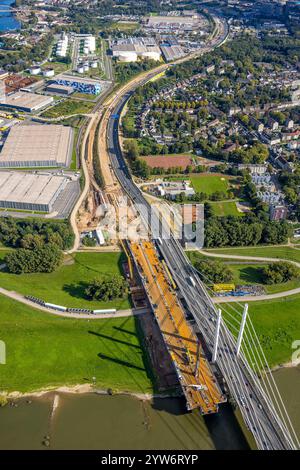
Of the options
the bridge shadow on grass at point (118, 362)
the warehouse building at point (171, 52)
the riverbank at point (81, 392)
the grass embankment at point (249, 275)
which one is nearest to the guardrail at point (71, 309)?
the bridge shadow on grass at point (118, 362)

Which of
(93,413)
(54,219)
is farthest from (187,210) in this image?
(93,413)

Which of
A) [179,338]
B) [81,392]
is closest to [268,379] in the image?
[179,338]

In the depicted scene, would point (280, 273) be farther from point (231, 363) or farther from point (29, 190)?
point (29, 190)

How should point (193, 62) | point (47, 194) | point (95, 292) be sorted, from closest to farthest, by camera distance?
point (95, 292) → point (47, 194) → point (193, 62)

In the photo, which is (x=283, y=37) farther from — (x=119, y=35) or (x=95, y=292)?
(x=95, y=292)

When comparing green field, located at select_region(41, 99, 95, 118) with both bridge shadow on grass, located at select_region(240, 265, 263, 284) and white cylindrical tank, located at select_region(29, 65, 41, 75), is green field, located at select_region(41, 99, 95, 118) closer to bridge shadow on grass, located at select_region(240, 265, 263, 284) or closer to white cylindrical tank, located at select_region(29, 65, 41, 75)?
white cylindrical tank, located at select_region(29, 65, 41, 75)

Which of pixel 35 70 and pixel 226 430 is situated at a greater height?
pixel 35 70
